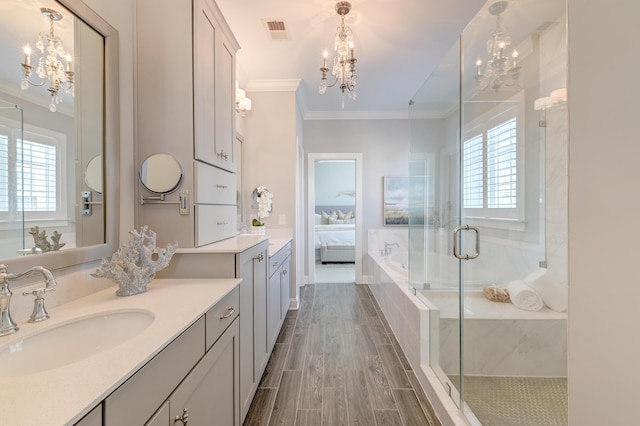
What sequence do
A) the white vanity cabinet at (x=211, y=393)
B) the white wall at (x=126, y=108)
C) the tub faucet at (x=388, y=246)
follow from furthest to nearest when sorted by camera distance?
1. the tub faucet at (x=388, y=246)
2. the white wall at (x=126, y=108)
3. the white vanity cabinet at (x=211, y=393)

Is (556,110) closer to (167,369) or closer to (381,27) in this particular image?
(381,27)

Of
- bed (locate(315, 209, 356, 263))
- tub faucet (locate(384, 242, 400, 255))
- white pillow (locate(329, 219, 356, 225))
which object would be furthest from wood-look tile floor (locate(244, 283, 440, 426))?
white pillow (locate(329, 219, 356, 225))

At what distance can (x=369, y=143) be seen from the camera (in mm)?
4543

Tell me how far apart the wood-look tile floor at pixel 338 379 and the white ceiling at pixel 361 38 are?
2810 millimetres

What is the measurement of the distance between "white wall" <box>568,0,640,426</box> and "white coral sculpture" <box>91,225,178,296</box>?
146 cm

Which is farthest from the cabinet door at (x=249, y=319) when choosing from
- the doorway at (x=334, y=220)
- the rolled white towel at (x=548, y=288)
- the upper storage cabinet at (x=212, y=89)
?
the doorway at (x=334, y=220)

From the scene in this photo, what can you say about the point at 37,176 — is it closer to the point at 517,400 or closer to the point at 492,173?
the point at 517,400

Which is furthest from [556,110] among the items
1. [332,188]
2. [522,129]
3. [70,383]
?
[332,188]

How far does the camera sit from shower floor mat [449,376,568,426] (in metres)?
1.48

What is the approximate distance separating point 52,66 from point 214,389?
4.54 ft

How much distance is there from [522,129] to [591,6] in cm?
171

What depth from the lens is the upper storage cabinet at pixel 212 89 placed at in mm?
1560

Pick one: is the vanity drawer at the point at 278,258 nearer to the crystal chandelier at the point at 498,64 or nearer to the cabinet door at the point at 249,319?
the cabinet door at the point at 249,319

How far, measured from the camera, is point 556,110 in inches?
70.7
